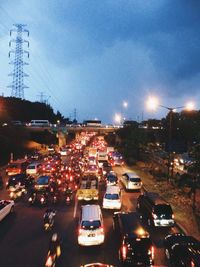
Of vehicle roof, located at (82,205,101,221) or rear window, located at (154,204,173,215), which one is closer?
vehicle roof, located at (82,205,101,221)

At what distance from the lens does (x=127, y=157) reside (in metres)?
63.7

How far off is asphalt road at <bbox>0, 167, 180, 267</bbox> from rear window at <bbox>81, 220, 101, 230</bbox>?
3.81 ft

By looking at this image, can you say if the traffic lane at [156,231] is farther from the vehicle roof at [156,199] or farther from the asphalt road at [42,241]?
the vehicle roof at [156,199]

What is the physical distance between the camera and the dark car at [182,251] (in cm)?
1453

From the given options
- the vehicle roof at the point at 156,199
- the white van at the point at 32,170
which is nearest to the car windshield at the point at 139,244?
the vehicle roof at the point at 156,199

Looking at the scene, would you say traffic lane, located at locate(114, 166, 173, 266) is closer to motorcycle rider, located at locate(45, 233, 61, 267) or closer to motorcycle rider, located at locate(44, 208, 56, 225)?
motorcycle rider, located at locate(45, 233, 61, 267)

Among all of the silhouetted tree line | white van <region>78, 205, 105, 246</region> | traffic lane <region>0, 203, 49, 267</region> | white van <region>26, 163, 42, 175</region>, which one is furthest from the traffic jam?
the silhouetted tree line

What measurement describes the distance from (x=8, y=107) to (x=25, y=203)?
107242 millimetres

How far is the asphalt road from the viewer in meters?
17.2

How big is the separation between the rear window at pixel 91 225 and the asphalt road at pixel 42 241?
1.16 metres

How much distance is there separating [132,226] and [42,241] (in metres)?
5.53

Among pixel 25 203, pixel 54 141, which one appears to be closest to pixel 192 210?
pixel 25 203

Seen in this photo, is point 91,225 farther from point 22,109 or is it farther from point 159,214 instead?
point 22,109

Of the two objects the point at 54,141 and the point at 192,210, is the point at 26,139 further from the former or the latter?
the point at 192,210
